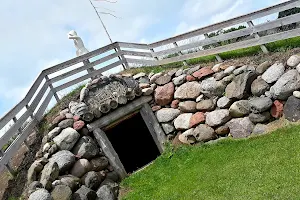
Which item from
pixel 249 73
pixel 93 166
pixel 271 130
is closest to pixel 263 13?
pixel 249 73

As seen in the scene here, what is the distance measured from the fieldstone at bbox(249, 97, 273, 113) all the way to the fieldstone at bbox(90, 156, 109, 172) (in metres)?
4.10

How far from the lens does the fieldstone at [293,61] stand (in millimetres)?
7867

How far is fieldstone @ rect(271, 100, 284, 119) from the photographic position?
318 inches

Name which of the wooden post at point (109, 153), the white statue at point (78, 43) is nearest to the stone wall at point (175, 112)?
the wooden post at point (109, 153)

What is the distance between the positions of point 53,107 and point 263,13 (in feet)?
22.6

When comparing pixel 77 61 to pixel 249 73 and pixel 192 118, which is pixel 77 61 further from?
pixel 249 73

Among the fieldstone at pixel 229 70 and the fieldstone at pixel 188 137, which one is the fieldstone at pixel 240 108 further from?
the fieldstone at pixel 188 137

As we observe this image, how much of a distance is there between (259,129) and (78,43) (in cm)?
778

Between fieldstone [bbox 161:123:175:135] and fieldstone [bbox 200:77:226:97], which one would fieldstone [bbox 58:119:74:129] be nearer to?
fieldstone [bbox 161:123:175:135]

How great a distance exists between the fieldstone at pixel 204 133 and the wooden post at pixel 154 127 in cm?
144

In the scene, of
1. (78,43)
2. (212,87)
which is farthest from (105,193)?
(78,43)

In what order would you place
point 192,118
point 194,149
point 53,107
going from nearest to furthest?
1. point 194,149
2. point 192,118
3. point 53,107

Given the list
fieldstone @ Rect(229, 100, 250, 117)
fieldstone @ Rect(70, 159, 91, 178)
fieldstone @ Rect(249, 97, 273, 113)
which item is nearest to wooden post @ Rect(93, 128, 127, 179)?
fieldstone @ Rect(70, 159, 91, 178)

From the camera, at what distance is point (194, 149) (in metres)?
9.34
